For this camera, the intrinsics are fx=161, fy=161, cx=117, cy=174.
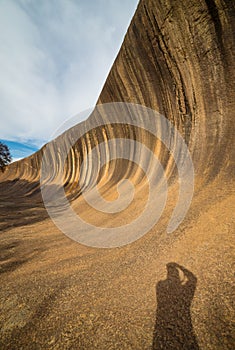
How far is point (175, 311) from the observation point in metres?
1.62

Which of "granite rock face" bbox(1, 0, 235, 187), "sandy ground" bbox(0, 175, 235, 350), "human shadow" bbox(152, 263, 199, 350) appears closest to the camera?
"human shadow" bbox(152, 263, 199, 350)

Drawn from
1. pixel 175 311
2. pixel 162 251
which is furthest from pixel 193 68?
pixel 175 311

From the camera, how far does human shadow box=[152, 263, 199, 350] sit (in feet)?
4.53

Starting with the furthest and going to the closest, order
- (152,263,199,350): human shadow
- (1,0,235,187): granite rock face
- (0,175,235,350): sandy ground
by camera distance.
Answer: (1,0,235,187): granite rock face
(0,175,235,350): sandy ground
(152,263,199,350): human shadow

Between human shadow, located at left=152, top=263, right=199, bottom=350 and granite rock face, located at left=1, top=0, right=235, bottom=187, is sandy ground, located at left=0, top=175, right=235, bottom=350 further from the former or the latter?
granite rock face, located at left=1, top=0, right=235, bottom=187

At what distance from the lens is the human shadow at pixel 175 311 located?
1382 mm

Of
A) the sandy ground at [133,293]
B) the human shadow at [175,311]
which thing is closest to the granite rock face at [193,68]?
the sandy ground at [133,293]

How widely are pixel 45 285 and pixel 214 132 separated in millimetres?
4474

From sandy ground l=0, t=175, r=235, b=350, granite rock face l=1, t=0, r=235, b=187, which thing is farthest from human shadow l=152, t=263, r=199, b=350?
granite rock face l=1, t=0, r=235, b=187

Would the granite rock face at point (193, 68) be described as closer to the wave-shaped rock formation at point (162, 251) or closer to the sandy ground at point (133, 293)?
the wave-shaped rock formation at point (162, 251)

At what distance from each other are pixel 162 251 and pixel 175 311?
0.93 metres

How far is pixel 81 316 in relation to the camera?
180 centimetres

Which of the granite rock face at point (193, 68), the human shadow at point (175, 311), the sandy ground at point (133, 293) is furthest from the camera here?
the granite rock face at point (193, 68)

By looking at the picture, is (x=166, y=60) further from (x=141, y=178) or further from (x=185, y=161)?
(x=141, y=178)
